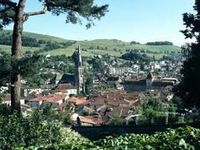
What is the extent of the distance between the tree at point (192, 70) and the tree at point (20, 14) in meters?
13.1

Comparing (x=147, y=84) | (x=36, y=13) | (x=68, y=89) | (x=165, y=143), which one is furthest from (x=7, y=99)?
(x=165, y=143)

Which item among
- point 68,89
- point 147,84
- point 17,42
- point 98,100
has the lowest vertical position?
point 68,89

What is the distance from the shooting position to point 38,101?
112 m

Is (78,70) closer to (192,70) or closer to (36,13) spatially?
(192,70)

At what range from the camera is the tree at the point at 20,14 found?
660 inches

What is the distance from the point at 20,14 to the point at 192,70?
15.9m

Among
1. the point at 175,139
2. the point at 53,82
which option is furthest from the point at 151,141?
the point at 53,82

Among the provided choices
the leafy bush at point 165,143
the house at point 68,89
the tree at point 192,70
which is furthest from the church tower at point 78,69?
the leafy bush at point 165,143

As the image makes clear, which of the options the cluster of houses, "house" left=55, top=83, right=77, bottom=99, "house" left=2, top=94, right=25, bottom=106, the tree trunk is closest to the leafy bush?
the tree trunk

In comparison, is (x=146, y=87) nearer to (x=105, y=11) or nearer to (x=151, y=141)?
(x=105, y=11)

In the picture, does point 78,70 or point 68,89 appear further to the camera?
point 68,89

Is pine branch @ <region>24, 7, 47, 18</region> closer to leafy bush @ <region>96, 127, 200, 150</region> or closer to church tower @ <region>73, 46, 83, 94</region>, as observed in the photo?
leafy bush @ <region>96, 127, 200, 150</region>

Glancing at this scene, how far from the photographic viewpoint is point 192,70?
99.3 ft

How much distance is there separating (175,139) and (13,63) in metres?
8.98
